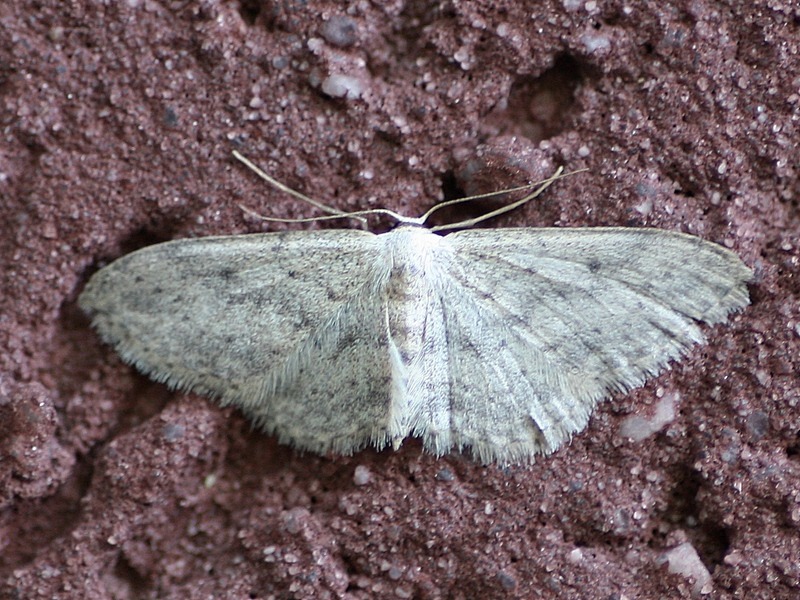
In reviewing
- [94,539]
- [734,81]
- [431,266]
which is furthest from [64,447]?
[734,81]

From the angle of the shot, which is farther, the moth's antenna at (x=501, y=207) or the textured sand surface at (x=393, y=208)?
the moth's antenna at (x=501, y=207)

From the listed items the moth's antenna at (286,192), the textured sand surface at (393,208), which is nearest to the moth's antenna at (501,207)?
the textured sand surface at (393,208)

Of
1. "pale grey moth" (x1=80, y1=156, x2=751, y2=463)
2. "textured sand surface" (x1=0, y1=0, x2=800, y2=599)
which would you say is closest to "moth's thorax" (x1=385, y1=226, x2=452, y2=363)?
"pale grey moth" (x1=80, y1=156, x2=751, y2=463)

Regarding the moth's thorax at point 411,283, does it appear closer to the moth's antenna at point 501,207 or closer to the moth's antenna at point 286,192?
the moth's antenna at point 501,207

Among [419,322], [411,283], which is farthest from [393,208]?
[419,322]

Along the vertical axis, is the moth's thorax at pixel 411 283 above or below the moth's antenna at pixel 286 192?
below

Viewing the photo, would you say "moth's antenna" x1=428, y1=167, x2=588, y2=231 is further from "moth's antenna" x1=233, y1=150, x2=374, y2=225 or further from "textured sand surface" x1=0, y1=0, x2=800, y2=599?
"moth's antenna" x1=233, y1=150, x2=374, y2=225

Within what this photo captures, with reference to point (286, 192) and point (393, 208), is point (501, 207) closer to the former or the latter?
point (393, 208)

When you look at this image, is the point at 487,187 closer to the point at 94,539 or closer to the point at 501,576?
the point at 501,576
